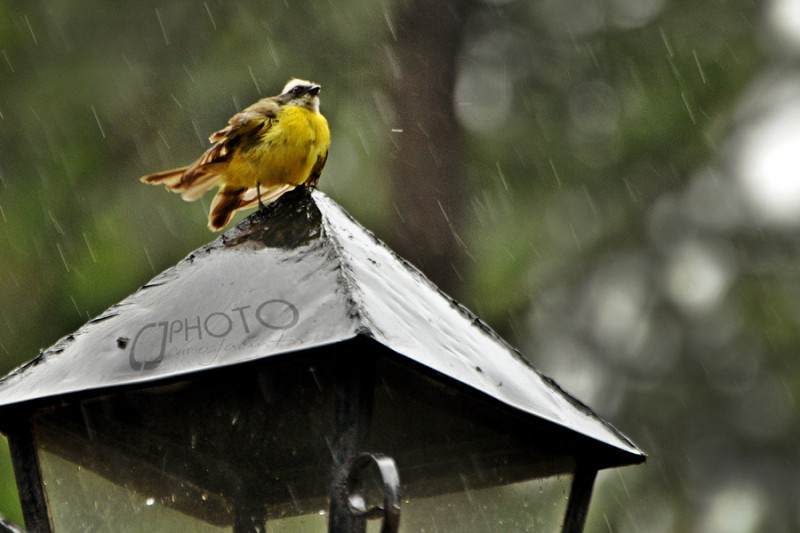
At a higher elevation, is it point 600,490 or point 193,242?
point 193,242

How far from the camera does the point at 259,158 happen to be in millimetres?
3430

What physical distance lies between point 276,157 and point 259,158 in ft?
0.16

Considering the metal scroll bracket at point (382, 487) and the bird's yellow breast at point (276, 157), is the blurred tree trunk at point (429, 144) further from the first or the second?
the metal scroll bracket at point (382, 487)

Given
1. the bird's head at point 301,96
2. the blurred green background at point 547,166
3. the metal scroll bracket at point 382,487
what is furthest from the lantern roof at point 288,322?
the blurred green background at point 547,166

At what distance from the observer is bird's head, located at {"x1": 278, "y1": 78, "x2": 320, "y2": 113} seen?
3.85 m

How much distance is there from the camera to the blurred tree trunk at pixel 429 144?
6.65m

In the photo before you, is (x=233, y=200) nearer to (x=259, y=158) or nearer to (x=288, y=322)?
(x=259, y=158)

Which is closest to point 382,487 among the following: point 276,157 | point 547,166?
A: point 276,157

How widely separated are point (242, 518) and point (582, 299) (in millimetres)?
5719

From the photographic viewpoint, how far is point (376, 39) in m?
7.65

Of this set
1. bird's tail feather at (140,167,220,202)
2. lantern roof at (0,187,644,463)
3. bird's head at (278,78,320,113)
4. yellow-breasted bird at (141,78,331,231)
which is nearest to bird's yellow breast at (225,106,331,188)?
yellow-breasted bird at (141,78,331,231)

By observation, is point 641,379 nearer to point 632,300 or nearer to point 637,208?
point 632,300

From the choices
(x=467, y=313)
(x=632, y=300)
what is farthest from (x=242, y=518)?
(x=632, y=300)

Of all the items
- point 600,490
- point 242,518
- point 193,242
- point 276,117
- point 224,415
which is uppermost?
point 276,117
